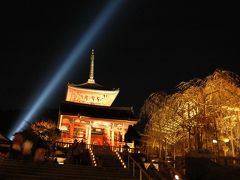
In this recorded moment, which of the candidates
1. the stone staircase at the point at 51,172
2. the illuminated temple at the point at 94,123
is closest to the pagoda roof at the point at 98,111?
the illuminated temple at the point at 94,123

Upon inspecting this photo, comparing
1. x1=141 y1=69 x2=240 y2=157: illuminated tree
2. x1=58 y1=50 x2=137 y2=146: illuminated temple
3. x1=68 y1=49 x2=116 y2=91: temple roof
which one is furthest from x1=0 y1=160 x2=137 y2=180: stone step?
x1=68 y1=49 x2=116 y2=91: temple roof

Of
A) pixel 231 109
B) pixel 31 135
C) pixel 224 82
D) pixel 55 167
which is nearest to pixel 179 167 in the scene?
pixel 231 109

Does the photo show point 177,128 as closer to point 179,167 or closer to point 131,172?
point 179,167

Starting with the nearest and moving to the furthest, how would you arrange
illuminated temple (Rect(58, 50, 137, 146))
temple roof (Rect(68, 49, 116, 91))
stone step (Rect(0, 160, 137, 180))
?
stone step (Rect(0, 160, 137, 180)) < illuminated temple (Rect(58, 50, 137, 146)) < temple roof (Rect(68, 49, 116, 91))

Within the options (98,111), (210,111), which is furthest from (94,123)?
(210,111)

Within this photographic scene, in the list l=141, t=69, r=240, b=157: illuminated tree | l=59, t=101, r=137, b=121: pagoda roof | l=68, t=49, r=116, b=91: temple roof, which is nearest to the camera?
l=141, t=69, r=240, b=157: illuminated tree

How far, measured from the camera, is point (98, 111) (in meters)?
33.4

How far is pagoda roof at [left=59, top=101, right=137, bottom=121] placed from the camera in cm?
3176

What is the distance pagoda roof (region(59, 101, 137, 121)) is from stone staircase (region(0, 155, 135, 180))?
16221mm

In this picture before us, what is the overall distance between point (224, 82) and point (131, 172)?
838 cm

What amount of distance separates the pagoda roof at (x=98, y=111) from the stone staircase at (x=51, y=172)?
1622 cm

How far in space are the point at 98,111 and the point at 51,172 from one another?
19777 millimetres

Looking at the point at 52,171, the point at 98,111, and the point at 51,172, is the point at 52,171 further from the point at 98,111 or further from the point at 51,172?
the point at 98,111

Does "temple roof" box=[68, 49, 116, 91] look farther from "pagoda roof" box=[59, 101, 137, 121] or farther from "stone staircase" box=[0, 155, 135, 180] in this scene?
"stone staircase" box=[0, 155, 135, 180]
